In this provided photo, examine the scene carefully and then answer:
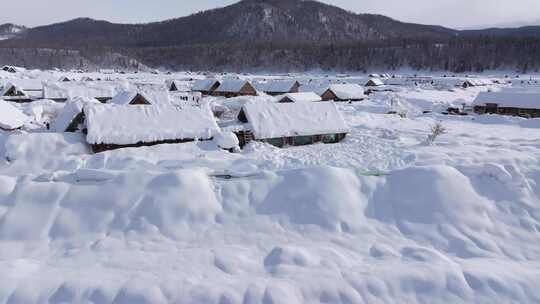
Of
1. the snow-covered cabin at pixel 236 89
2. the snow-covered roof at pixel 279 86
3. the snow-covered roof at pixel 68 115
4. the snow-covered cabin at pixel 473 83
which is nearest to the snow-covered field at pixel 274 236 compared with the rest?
the snow-covered roof at pixel 68 115

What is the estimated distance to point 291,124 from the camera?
2656cm

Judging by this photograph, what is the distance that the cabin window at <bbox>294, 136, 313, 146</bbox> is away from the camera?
26553 mm

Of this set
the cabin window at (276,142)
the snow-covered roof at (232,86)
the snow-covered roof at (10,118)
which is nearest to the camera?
the cabin window at (276,142)

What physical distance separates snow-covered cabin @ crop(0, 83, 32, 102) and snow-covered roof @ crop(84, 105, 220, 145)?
2921 centimetres

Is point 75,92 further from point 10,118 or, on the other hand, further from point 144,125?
point 144,125

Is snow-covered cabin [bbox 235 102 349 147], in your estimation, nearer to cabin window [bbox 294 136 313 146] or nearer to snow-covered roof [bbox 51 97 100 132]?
cabin window [bbox 294 136 313 146]

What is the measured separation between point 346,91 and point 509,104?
64.9 ft

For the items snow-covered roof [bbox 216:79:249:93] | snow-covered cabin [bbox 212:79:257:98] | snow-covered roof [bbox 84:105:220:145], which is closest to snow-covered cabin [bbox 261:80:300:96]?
snow-covered cabin [bbox 212:79:257:98]

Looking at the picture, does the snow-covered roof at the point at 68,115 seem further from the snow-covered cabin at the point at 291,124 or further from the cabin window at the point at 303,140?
the cabin window at the point at 303,140

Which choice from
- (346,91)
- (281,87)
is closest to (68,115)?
(346,91)

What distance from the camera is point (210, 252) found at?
10.7 meters

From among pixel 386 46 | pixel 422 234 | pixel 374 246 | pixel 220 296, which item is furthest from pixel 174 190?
pixel 386 46

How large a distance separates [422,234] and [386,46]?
5944 inches

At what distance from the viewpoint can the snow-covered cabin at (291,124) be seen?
25.8 meters
